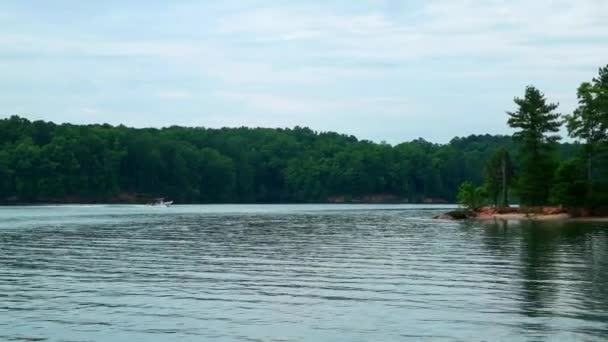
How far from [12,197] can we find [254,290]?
175m

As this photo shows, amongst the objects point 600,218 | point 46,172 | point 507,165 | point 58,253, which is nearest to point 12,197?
point 46,172

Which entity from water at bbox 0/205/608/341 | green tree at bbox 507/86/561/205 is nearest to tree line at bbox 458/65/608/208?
green tree at bbox 507/86/561/205

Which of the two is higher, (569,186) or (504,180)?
(504,180)

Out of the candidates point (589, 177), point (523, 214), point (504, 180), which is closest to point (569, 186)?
point (589, 177)

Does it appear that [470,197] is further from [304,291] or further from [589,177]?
[304,291]

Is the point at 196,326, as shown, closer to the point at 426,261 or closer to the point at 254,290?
the point at 254,290

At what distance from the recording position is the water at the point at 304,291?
2270 centimetres

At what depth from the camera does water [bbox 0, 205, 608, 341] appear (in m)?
22.7

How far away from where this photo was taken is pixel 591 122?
100625mm

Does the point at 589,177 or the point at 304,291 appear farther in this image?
the point at 589,177

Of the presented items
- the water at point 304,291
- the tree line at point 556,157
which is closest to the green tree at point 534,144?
the tree line at point 556,157

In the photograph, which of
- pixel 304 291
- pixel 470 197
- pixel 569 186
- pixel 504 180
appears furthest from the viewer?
pixel 504 180

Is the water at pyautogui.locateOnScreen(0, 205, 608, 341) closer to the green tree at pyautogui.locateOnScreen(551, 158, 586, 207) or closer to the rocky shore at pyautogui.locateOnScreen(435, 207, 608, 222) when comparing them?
the rocky shore at pyautogui.locateOnScreen(435, 207, 608, 222)

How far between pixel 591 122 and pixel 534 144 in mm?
7776
